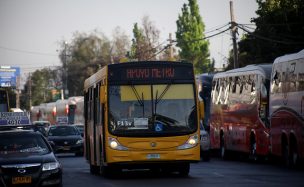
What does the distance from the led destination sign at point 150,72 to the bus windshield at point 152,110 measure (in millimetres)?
242

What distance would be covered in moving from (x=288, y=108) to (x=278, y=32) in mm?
30560

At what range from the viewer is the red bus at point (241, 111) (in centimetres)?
3441

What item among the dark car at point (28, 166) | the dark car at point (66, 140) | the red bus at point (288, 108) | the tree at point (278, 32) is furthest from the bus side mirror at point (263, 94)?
the tree at point (278, 32)

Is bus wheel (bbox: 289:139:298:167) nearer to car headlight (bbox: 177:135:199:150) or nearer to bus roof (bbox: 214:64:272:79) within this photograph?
bus roof (bbox: 214:64:272:79)

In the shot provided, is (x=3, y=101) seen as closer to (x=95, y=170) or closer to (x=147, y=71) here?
(x=95, y=170)

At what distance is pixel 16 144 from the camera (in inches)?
894

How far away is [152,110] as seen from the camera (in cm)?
2550

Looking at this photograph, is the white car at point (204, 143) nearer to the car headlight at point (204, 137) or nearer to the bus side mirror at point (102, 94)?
the car headlight at point (204, 137)

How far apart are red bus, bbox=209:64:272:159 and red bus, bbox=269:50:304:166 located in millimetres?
1450

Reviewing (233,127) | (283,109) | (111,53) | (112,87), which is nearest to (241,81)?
(233,127)

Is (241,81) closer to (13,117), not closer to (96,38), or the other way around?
(13,117)

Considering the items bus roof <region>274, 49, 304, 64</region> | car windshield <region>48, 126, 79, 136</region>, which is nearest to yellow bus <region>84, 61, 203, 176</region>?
bus roof <region>274, 49, 304, 64</region>

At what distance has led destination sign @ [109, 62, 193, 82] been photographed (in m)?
26.0

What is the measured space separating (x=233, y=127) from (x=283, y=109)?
837 centimetres
